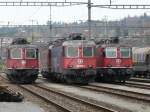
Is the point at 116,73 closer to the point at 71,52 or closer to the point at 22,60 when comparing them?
the point at 71,52

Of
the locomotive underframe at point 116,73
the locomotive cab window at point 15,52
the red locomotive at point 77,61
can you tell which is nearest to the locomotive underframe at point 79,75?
the red locomotive at point 77,61

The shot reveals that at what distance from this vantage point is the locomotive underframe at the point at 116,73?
37844 millimetres

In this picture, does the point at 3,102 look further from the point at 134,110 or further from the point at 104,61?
the point at 104,61

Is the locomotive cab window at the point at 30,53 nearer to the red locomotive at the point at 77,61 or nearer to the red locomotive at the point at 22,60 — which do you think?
the red locomotive at the point at 22,60

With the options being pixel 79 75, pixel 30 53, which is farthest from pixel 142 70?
pixel 79 75

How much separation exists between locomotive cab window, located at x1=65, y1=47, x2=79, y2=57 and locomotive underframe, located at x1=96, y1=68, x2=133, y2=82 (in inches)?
144

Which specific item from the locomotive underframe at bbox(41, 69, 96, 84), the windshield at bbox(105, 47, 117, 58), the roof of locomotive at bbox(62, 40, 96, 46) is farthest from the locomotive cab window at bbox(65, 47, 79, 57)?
the windshield at bbox(105, 47, 117, 58)

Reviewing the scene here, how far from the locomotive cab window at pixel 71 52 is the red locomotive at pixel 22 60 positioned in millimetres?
4243

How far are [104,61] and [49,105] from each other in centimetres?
1821

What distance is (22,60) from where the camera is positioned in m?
38.6

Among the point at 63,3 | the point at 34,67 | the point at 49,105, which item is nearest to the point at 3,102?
the point at 49,105

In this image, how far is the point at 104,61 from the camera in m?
38.4

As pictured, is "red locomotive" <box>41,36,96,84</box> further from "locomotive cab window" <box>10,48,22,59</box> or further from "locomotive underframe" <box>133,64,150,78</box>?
"locomotive underframe" <box>133,64,150,78</box>

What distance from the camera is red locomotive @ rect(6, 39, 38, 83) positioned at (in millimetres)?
38500
